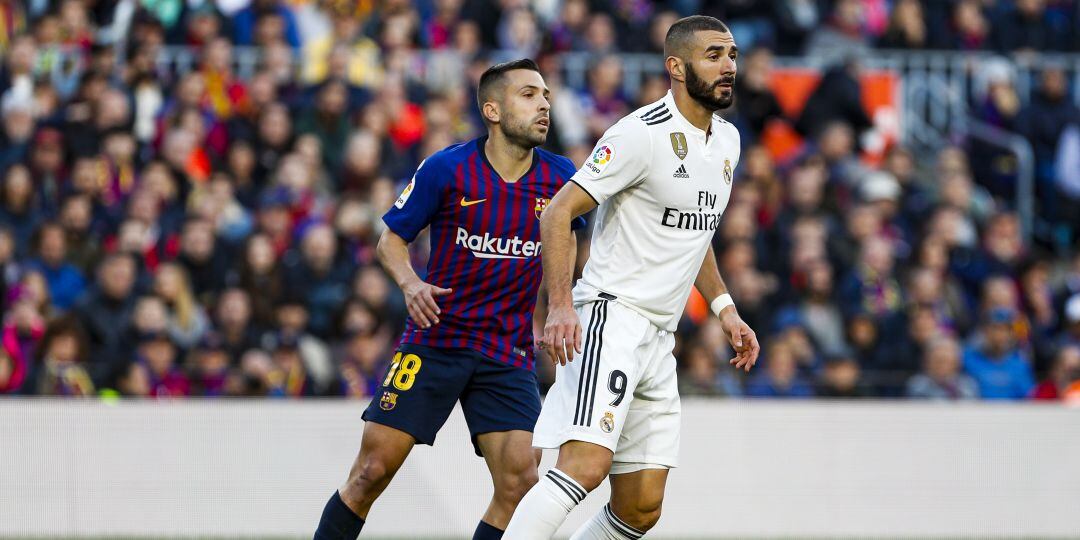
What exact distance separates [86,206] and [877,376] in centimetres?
598

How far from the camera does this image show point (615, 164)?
679 centimetres

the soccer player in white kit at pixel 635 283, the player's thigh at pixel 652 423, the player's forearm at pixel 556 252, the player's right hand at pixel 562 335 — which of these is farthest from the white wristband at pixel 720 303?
the player's right hand at pixel 562 335

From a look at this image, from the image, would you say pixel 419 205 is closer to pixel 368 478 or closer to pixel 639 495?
pixel 368 478

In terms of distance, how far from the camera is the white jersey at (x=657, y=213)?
22.6ft

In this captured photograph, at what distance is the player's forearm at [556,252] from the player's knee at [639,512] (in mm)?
976

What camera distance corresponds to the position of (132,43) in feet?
48.8

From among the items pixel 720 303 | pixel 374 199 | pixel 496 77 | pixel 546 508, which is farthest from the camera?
pixel 374 199

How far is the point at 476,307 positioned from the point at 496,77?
1.01 meters

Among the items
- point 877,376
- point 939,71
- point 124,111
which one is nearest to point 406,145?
point 124,111

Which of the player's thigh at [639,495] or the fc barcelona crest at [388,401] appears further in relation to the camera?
the fc barcelona crest at [388,401]

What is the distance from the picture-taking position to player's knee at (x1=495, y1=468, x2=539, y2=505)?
7.54 metres

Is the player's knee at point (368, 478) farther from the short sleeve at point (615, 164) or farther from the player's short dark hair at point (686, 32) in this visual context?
the player's short dark hair at point (686, 32)

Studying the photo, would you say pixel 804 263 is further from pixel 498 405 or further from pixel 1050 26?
pixel 498 405

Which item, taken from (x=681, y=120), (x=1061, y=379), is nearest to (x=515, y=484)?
(x=681, y=120)
